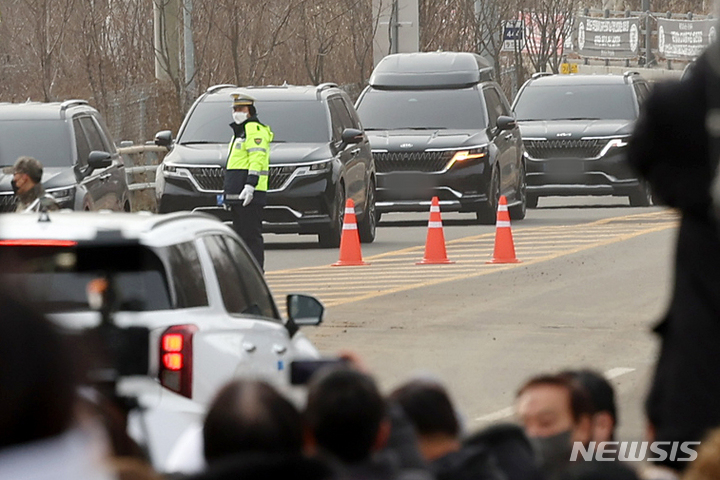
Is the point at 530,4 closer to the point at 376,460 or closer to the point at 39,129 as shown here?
the point at 39,129

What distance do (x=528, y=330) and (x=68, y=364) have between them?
11932 mm

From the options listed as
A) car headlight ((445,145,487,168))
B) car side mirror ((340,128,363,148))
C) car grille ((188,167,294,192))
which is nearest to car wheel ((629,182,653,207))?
car headlight ((445,145,487,168))

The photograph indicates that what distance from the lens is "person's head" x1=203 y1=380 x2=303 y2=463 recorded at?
2709 mm

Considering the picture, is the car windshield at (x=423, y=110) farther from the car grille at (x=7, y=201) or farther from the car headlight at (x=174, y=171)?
the car grille at (x=7, y=201)

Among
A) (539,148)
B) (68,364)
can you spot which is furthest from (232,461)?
(539,148)

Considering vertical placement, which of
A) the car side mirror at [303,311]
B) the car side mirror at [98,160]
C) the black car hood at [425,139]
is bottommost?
the black car hood at [425,139]

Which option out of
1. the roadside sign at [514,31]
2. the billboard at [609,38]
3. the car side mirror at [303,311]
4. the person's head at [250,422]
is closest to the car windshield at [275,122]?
the car side mirror at [303,311]

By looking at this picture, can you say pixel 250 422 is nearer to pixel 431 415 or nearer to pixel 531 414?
pixel 431 415

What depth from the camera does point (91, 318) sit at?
5.44 m

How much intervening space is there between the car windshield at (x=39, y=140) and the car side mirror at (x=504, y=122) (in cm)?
799

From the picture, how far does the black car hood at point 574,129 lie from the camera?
1061 inches

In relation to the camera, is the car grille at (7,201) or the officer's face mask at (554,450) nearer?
the officer's face mask at (554,450)

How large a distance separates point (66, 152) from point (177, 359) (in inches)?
493

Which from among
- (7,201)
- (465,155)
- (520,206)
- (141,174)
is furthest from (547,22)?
(7,201)
